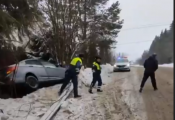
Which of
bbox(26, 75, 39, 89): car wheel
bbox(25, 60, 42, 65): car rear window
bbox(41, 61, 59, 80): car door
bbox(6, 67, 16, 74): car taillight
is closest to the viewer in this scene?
bbox(6, 67, 16, 74): car taillight

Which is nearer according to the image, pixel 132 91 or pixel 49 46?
pixel 132 91

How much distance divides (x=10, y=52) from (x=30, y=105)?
5.51 ft

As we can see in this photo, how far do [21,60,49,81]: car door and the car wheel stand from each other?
199 millimetres

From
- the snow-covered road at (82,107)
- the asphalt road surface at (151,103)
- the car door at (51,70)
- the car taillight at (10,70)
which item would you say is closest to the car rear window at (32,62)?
the car door at (51,70)

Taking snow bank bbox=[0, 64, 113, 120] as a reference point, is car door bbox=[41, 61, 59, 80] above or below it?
above

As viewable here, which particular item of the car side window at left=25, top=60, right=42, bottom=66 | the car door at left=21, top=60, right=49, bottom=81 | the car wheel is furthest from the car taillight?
the car side window at left=25, top=60, right=42, bottom=66

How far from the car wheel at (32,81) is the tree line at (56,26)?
90cm

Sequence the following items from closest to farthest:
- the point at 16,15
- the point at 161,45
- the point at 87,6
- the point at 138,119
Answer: the point at 138,119
the point at 16,15
the point at 87,6
the point at 161,45

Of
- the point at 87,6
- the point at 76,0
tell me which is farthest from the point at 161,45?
the point at 76,0

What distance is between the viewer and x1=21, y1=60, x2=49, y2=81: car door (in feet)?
33.2

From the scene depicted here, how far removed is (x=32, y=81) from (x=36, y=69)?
592 millimetres

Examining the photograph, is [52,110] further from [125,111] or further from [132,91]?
[132,91]

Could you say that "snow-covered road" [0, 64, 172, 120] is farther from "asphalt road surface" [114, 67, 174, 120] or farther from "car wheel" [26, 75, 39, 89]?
"car wheel" [26, 75, 39, 89]

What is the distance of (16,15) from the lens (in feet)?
24.3
